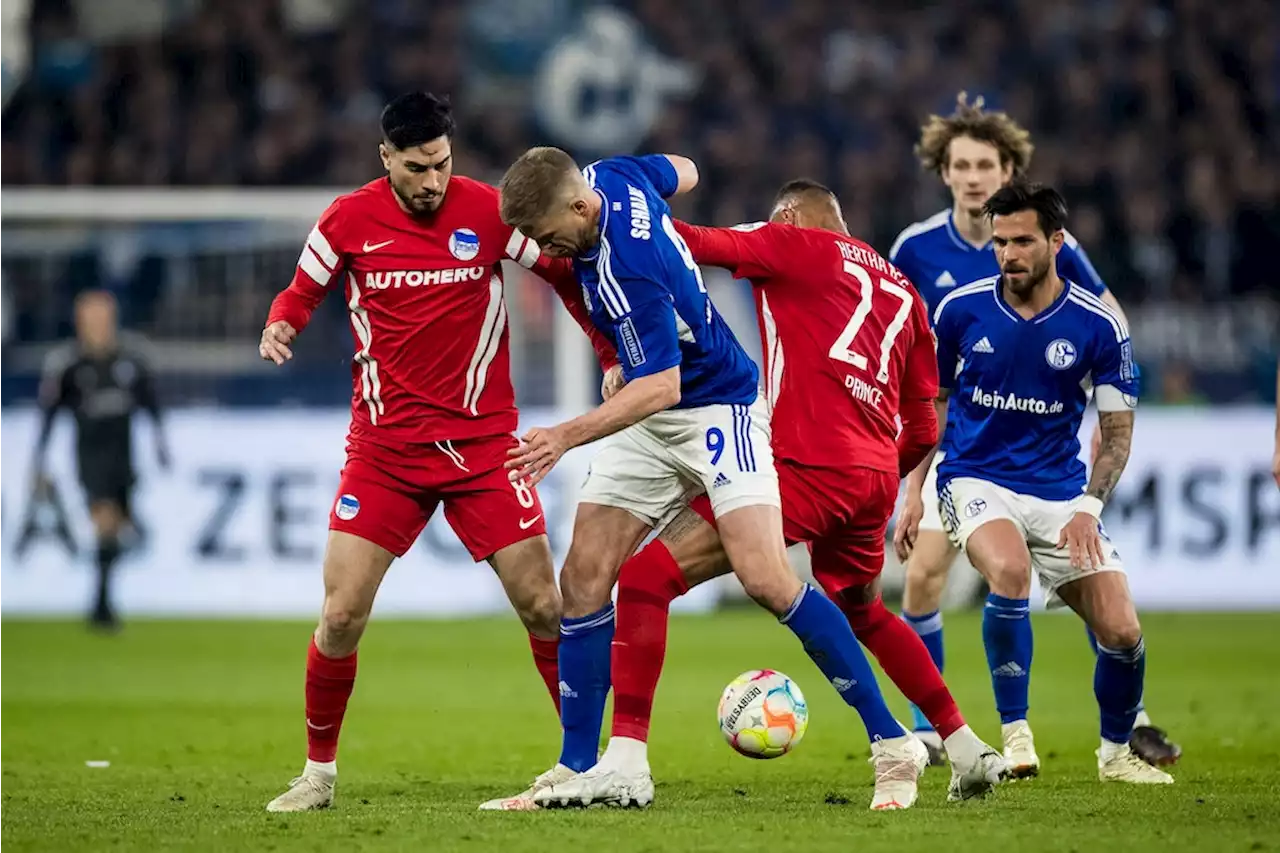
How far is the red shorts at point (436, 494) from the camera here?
639 centimetres

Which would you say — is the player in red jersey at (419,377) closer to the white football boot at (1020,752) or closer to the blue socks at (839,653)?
the blue socks at (839,653)

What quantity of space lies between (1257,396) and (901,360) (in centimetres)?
1044

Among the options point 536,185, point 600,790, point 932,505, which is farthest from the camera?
point 932,505

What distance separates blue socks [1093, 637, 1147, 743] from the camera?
7.00m

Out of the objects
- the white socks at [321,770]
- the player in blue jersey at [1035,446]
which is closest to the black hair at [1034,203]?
the player in blue jersey at [1035,446]

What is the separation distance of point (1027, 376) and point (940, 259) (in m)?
1.11

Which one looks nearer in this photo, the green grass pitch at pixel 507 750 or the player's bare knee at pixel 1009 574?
the green grass pitch at pixel 507 750

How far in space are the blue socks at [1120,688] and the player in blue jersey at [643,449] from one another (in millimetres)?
1131

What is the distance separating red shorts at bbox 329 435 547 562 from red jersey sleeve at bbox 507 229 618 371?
46cm

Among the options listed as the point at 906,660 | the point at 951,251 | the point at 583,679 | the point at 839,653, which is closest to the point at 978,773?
the point at 906,660

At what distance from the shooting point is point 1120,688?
23.1 feet

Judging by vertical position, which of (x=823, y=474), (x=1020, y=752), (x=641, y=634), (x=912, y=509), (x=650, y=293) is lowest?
(x=1020, y=752)

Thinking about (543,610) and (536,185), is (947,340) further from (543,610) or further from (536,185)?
(536,185)

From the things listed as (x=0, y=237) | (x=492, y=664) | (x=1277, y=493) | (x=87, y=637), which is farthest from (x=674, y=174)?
(x=0, y=237)
